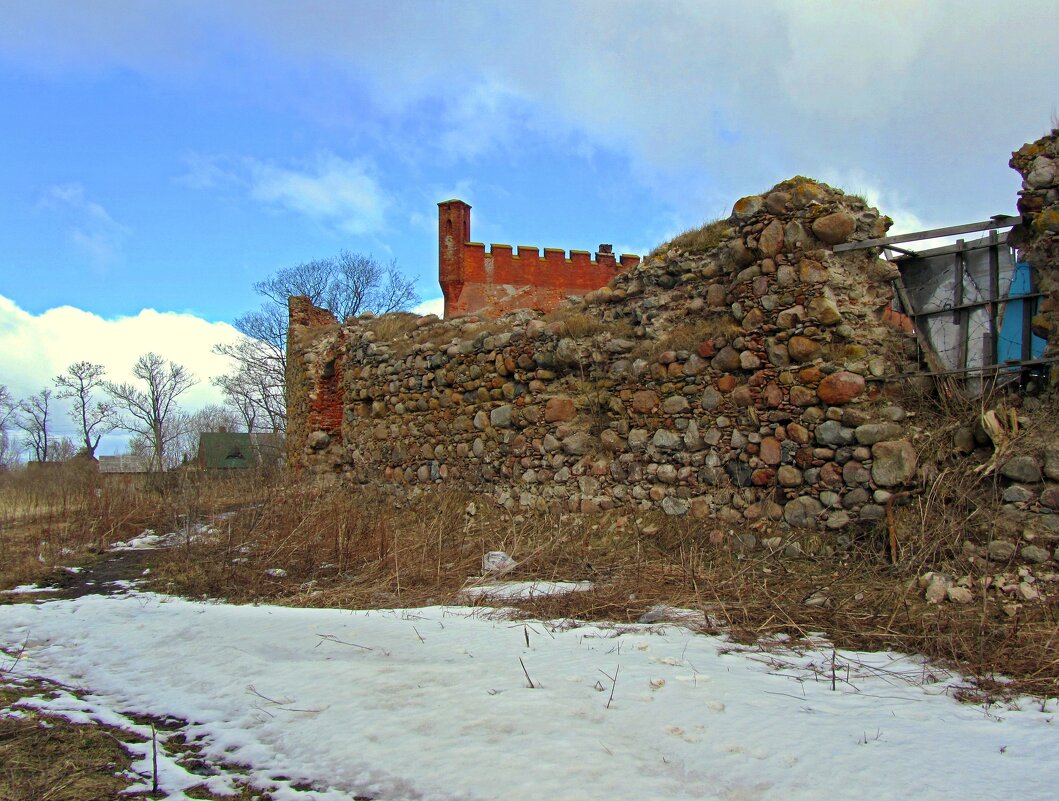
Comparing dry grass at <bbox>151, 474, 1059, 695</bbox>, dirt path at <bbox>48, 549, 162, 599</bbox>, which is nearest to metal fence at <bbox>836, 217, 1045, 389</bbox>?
dry grass at <bbox>151, 474, 1059, 695</bbox>

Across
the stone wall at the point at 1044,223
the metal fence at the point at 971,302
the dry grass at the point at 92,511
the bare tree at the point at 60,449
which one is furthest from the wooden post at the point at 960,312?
the bare tree at the point at 60,449

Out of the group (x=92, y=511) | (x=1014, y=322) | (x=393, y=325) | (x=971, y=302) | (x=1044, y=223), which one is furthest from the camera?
(x=393, y=325)

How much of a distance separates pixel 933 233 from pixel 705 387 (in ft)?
7.06

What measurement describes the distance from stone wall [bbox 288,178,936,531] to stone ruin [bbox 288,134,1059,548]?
2cm

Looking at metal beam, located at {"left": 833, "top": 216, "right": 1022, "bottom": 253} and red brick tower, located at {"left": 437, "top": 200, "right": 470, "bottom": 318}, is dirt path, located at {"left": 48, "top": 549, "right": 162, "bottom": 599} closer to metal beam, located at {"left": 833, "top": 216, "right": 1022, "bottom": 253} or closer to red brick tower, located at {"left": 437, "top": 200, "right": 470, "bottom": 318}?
metal beam, located at {"left": 833, "top": 216, "right": 1022, "bottom": 253}

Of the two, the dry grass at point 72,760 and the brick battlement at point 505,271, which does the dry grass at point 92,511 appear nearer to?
the dry grass at point 72,760

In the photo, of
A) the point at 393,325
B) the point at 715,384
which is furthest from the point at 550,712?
the point at 393,325

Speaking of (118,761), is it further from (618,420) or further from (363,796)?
(618,420)

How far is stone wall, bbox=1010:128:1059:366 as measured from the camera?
5.16 metres

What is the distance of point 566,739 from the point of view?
9.09ft

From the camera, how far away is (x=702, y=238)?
717 cm

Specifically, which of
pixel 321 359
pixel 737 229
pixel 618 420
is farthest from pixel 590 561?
pixel 321 359

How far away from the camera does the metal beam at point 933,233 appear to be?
5.48 m

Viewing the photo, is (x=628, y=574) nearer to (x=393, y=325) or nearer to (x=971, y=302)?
(x=971, y=302)
